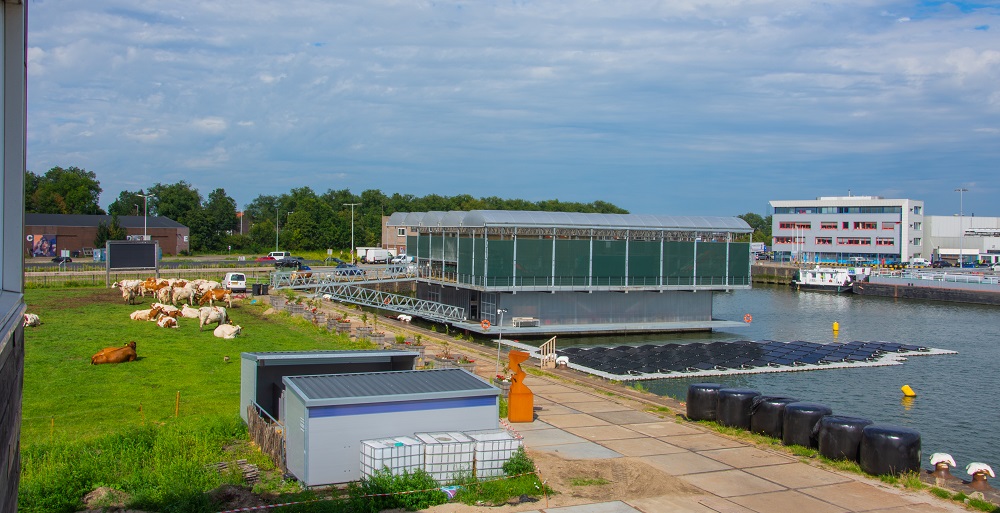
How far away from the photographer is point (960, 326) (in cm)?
6488

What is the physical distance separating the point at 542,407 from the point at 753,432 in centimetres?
635

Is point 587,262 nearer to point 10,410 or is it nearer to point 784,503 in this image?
point 784,503

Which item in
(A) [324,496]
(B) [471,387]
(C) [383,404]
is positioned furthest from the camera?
(B) [471,387]

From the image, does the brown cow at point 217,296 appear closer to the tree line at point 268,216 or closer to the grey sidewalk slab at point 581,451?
the grey sidewalk slab at point 581,451

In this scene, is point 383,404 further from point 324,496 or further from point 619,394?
point 619,394

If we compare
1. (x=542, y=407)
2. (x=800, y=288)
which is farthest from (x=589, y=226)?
(x=800, y=288)

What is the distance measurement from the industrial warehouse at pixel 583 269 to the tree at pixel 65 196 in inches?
3490

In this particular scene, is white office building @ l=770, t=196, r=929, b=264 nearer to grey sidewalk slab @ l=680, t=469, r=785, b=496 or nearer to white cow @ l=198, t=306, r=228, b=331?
white cow @ l=198, t=306, r=228, b=331

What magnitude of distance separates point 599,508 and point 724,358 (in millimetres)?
29297

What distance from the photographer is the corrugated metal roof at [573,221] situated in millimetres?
50688

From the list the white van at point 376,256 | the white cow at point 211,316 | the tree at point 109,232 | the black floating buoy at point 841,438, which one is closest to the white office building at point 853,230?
the white van at point 376,256

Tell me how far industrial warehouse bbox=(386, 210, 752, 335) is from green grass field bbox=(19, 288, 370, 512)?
14.4 meters

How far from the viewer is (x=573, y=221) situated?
52.3 metres

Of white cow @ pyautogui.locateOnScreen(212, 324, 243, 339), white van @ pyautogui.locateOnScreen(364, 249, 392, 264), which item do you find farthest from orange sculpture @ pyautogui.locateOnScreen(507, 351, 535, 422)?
white van @ pyautogui.locateOnScreen(364, 249, 392, 264)
